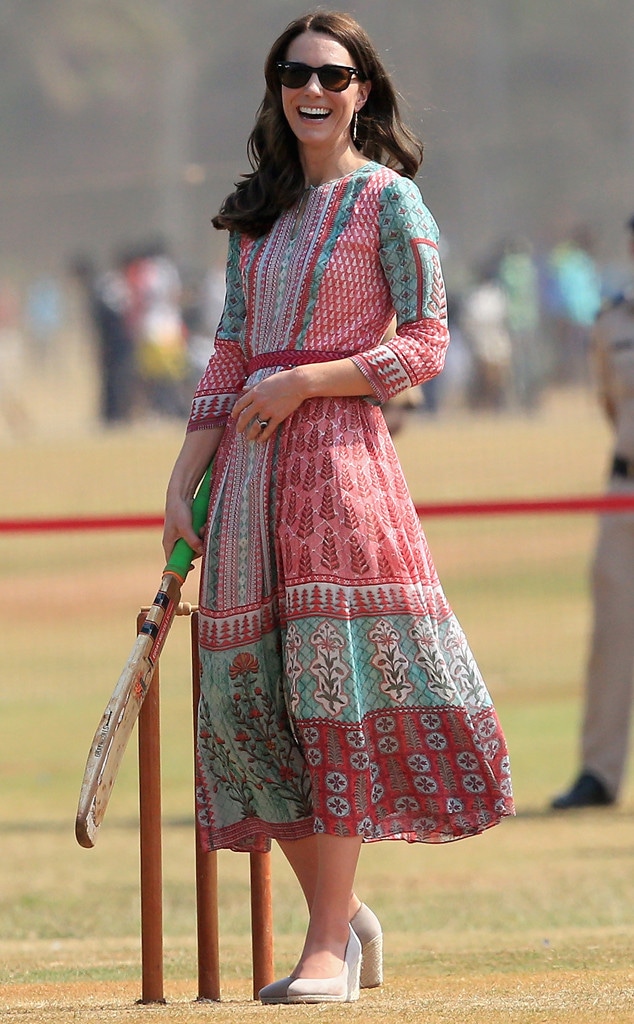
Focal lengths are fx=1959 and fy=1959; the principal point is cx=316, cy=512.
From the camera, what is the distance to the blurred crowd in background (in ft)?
69.2

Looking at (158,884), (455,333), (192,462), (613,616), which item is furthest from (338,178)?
(455,333)

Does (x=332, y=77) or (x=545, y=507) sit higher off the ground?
(x=332, y=77)

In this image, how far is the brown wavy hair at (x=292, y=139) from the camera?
4.14 m

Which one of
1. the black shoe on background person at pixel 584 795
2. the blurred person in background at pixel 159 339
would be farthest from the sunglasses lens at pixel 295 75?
the blurred person in background at pixel 159 339

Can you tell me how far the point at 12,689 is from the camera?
37.6ft

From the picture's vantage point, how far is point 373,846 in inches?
308

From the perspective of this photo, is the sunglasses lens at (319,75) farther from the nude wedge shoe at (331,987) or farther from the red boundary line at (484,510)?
the red boundary line at (484,510)

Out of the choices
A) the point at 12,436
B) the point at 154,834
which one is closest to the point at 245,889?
the point at 154,834

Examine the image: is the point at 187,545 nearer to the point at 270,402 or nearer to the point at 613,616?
the point at 270,402

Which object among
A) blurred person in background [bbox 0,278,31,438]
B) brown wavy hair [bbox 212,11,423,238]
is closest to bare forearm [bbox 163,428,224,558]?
brown wavy hair [bbox 212,11,423,238]

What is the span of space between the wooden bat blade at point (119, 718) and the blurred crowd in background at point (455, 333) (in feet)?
51.2

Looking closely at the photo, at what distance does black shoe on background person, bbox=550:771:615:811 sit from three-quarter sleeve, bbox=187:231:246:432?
167 inches

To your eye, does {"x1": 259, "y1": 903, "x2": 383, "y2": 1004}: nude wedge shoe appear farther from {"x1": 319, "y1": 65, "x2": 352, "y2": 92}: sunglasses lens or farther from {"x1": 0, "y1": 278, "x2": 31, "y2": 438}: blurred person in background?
{"x1": 0, "y1": 278, "x2": 31, "y2": 438}: blurred person in background

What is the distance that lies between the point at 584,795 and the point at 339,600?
14.4 feet
